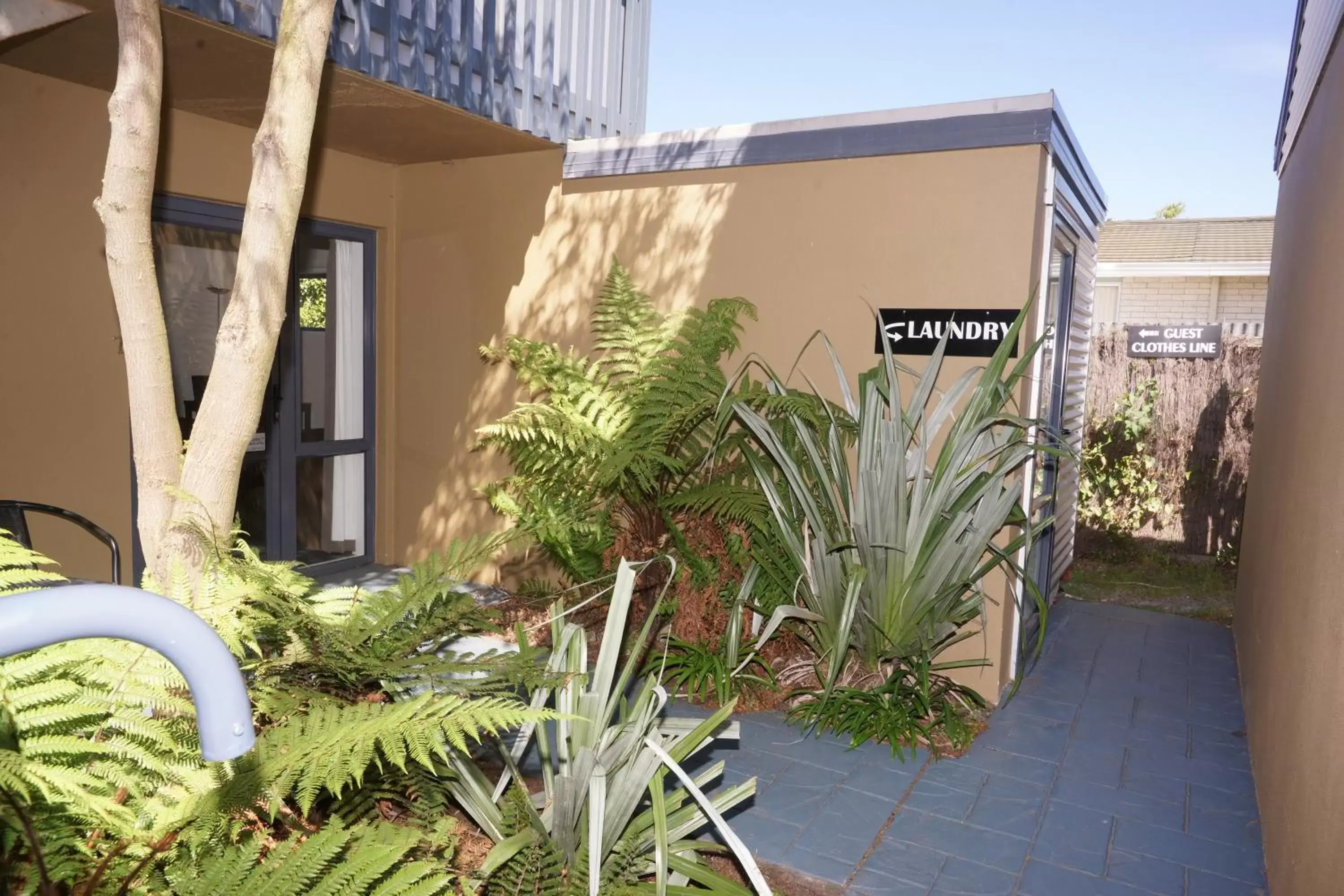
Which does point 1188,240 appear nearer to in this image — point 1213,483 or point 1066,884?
point 1213,483

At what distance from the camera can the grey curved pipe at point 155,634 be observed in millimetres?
574

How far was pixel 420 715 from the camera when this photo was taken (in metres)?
1.48

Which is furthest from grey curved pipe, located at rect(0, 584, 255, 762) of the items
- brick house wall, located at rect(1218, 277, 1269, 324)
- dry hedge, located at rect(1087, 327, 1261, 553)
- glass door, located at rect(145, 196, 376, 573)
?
brick house wall, located at rect(1218, 277, 1269, 324)

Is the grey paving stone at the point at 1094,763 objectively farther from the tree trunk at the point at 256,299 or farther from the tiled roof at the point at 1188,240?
the tiled roof at the point at 1188,240

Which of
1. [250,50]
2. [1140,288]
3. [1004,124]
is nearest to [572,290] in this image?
[250,50]

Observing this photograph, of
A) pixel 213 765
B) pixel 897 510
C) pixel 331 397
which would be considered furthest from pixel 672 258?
pixel 213 765

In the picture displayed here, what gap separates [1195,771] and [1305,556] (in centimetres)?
115

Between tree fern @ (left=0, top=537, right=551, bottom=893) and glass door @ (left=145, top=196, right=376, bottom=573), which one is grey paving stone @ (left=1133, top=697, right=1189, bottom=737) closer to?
tree fern @ (left=0, top=537, right=551, bottom=893)

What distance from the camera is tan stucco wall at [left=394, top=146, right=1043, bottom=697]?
4.07m

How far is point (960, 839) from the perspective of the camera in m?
3.00

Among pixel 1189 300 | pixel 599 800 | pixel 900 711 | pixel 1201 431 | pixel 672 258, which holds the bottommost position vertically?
pixel 900 711

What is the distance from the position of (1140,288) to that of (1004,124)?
29.1 feet

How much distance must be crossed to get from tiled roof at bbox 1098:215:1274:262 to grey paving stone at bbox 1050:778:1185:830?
869 cm

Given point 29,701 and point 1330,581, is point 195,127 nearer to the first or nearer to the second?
point 29,701
